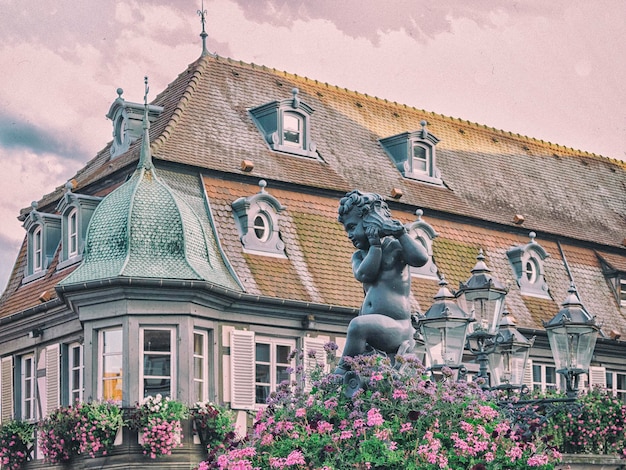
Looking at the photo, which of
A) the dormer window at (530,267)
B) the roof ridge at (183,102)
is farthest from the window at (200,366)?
the dormer window at (530,267)

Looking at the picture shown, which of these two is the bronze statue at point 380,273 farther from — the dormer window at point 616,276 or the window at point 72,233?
the dormer window at point 616,276

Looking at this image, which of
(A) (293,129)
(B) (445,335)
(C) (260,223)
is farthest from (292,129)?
(B) (445,335)

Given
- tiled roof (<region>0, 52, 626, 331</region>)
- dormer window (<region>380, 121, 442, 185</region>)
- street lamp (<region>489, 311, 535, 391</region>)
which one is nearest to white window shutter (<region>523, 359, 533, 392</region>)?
tiled roof (<region>0, 52, 626, 331</region>)

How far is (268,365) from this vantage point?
2958 centimetres

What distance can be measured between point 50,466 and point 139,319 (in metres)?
3.83

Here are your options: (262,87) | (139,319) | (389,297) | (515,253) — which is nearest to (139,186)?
(139,319)

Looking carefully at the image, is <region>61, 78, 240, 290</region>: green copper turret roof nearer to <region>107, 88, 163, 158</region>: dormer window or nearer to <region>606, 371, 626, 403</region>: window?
<region>107, 88, 163, 158</region>: dormer window

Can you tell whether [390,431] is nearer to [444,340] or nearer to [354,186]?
[444,340]

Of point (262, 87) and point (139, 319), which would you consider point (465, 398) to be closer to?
point (139, 319)

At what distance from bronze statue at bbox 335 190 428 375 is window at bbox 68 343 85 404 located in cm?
1567

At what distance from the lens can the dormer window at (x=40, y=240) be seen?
106 feet

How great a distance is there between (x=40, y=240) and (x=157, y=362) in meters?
6.28

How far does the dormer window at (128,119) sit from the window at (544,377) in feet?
35.7

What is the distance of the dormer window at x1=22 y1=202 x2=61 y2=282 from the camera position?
3222 centimetres
